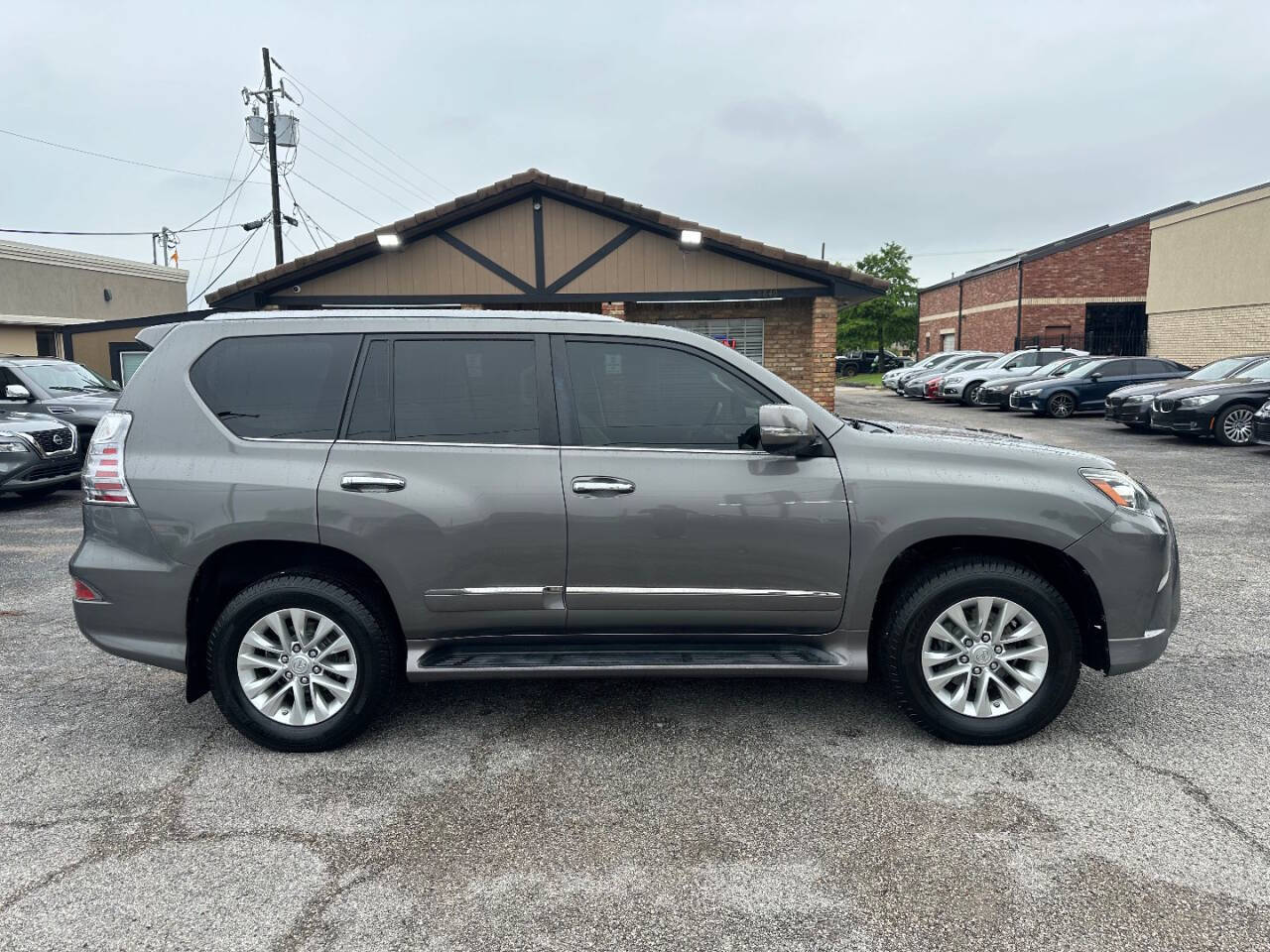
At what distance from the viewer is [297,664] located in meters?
3.52

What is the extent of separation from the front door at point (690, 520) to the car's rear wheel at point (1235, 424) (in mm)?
13439

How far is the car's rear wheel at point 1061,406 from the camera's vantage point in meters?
19.9

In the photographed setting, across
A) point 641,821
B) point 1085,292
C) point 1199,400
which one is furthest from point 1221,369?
point 1085,292

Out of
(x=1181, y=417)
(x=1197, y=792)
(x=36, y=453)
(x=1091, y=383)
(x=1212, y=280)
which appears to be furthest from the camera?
(x=1212, y=280)

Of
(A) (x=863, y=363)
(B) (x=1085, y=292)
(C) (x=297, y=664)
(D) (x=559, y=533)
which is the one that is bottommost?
(C) (x=297, y=664)

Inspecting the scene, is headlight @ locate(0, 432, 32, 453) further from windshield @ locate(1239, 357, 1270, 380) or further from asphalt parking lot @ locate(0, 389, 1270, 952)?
windshield @ locate(1239, 357, 1270, 380)

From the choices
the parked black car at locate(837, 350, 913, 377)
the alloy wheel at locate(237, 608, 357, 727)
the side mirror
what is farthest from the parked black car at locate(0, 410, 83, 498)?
the parked black car at locate(837, 350, 913, 377)

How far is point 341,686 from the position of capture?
3.53 metres

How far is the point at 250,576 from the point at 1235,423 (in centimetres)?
1528

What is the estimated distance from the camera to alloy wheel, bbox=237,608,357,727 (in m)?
3.49

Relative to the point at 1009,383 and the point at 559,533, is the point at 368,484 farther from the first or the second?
the point at 1009,383

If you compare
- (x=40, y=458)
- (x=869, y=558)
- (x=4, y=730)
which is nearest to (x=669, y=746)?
(x=869, y=558)

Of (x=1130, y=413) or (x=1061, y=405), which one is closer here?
(x=1130, y=413)

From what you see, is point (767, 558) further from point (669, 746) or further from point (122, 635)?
point (122, 635)
